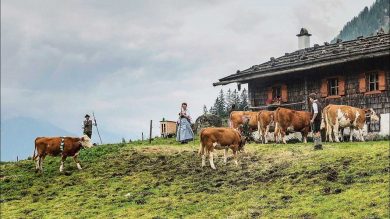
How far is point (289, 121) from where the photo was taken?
28219 mm

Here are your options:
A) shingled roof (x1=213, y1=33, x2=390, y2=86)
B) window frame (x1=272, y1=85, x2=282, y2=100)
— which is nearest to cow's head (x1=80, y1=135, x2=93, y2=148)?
shingled roof (x1=213, y1=33, x2=390, y2=86)

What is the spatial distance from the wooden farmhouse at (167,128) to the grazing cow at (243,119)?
34.7 ft

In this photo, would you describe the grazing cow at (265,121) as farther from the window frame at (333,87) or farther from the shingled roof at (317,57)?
the window frame at (333,87)

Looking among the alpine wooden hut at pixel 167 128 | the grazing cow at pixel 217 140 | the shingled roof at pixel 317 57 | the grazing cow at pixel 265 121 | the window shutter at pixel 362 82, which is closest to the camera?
the grazing cow at pixel 217 140

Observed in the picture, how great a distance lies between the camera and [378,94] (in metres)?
30.8

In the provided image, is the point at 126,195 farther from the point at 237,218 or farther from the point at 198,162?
the point at 237,218

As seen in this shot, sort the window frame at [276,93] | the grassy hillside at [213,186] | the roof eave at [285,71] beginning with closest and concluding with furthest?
1. the grassy hillside at [213,186]
2. the roof eave at [285,71]
3. the window frame at [276,93]

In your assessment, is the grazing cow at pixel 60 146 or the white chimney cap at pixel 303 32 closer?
the grazing cow at pixel 60 146

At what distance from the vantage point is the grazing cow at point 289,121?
2809 cm

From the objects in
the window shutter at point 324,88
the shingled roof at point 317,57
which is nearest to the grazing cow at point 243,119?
the shingled roof at point 317,57

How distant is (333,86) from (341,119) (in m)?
6.66

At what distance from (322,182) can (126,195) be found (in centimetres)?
722

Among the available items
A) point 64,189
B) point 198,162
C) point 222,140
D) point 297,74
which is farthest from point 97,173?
point 297,74

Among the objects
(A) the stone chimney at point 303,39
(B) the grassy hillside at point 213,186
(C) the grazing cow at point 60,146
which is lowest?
(B) the grassy hillside at point 213,186
